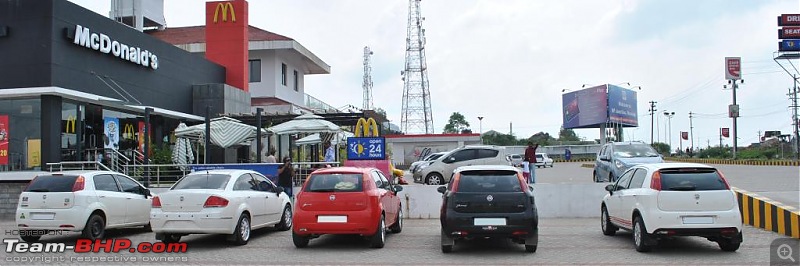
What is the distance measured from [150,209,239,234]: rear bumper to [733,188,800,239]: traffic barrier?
1016cm

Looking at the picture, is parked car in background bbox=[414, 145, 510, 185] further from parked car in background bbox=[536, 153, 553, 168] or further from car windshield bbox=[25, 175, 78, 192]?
parked car in background bbox=[536, 153, 553, 168]

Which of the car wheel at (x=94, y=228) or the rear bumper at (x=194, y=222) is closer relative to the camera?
the rear bumper at (x=194, y=222)

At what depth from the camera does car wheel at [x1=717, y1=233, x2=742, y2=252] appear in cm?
1042

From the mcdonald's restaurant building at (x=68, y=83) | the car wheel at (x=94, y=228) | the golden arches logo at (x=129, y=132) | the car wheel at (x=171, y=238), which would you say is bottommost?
the car wheel at (x=171, y=238)

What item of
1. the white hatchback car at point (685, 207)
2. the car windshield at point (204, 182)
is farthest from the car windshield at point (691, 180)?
the car windshield at point (204, 182)

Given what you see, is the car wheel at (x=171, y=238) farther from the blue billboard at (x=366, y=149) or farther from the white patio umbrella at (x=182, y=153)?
the white patio umbrella at (x=182, y=153)

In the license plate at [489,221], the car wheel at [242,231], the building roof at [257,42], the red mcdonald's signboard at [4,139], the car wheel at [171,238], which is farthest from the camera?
the building roof at [257,42]

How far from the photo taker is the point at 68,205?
1221 cm

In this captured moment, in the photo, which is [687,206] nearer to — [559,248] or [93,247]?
[559,248]

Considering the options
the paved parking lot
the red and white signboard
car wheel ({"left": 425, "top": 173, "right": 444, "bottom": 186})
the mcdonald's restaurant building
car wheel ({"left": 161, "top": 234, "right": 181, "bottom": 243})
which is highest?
the red and white signboard

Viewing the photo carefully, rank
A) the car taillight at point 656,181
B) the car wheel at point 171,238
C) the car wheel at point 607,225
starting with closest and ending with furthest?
the car taillight at point 656,181 → the car wheel at point 171,238 → the car wheel at point 607,225

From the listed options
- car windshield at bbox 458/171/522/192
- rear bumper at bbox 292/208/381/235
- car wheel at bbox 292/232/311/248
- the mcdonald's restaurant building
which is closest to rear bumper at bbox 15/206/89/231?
car wheel at bbox 292/232/311/248

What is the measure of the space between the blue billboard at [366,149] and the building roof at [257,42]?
1489 centimetres

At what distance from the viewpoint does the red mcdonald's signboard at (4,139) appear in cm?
1841
